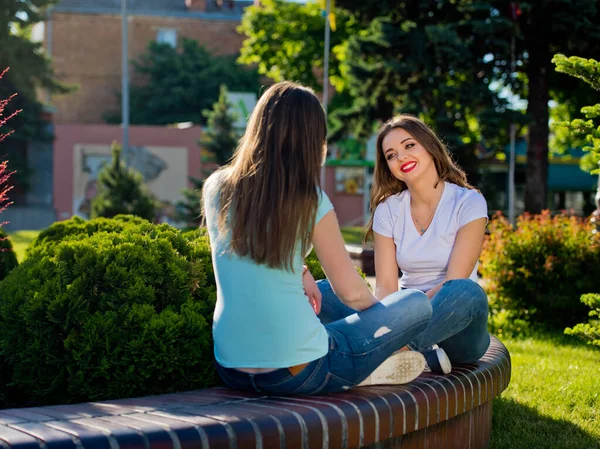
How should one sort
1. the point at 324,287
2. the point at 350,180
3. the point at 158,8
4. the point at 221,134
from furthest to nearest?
the point at 158,8, the point at 350,180, the point at 221,134, the point at 324,287

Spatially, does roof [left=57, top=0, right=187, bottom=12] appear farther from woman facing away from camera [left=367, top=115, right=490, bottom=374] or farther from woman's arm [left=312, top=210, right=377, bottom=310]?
woman's arm [left=312, top=210, right=377, bottom=310]

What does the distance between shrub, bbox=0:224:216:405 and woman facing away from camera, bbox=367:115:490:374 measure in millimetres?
1088

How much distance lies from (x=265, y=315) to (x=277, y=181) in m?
0.49

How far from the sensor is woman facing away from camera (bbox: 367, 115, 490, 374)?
13.9ft

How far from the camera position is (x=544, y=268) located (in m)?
8.16

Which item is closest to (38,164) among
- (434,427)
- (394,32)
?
(394,32)

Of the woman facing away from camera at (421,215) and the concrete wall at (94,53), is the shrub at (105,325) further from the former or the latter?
the concrete wall at (94,53)

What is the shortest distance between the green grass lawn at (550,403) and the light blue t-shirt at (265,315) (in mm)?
1607

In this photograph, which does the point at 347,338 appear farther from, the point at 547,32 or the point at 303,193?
the point at 547,32

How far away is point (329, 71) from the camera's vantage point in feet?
95.9

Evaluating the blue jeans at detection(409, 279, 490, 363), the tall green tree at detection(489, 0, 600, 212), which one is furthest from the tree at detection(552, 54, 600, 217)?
the tall green tree at detection(489, 0, 600, 212)

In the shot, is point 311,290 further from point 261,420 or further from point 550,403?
point 550,403

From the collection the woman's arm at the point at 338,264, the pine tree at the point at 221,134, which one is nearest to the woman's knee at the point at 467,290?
the woman's arm at the point at 338,264

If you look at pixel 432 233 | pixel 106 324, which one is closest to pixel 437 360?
pixel 432 233
